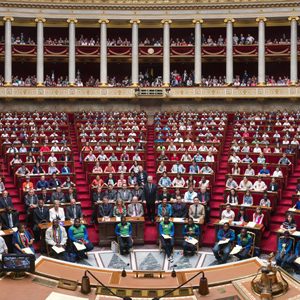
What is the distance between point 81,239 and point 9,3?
72.0ft

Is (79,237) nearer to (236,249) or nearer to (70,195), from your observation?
(70,195)

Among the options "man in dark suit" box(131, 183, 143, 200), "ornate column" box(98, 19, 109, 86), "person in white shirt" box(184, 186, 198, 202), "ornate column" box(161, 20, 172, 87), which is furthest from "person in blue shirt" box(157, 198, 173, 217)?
"ornate column" box(98, 19, 109, 86)

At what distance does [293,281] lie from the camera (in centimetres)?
683

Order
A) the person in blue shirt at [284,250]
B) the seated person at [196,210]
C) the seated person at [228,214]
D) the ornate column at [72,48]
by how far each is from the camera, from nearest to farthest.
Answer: the person in blue shirt at [284,250], the seated person at [228,214], the seated person at [196,210], the ornate column at [72,48]

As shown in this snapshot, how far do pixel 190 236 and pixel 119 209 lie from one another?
2.29 m

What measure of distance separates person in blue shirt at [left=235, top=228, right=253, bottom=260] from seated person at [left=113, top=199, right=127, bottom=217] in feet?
11.6

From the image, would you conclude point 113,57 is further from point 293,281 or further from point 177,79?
point 293,281

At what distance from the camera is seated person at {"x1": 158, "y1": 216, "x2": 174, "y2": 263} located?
1270 cm

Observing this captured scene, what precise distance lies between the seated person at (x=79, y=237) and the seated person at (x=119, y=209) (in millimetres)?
1560

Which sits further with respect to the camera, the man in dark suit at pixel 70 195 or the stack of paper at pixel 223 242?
the man in dark suit at pixel 70 195

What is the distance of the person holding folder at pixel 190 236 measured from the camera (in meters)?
12.8

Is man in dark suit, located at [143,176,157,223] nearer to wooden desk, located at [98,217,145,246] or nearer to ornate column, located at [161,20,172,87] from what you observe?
wooden desk, located at [98,217,145,246]

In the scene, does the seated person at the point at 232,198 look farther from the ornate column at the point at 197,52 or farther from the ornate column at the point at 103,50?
the ornate column at the point at 103,50

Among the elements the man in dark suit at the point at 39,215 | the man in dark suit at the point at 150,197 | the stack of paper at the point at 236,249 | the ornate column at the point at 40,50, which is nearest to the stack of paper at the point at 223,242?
the stack of paper at the point at 236,249
